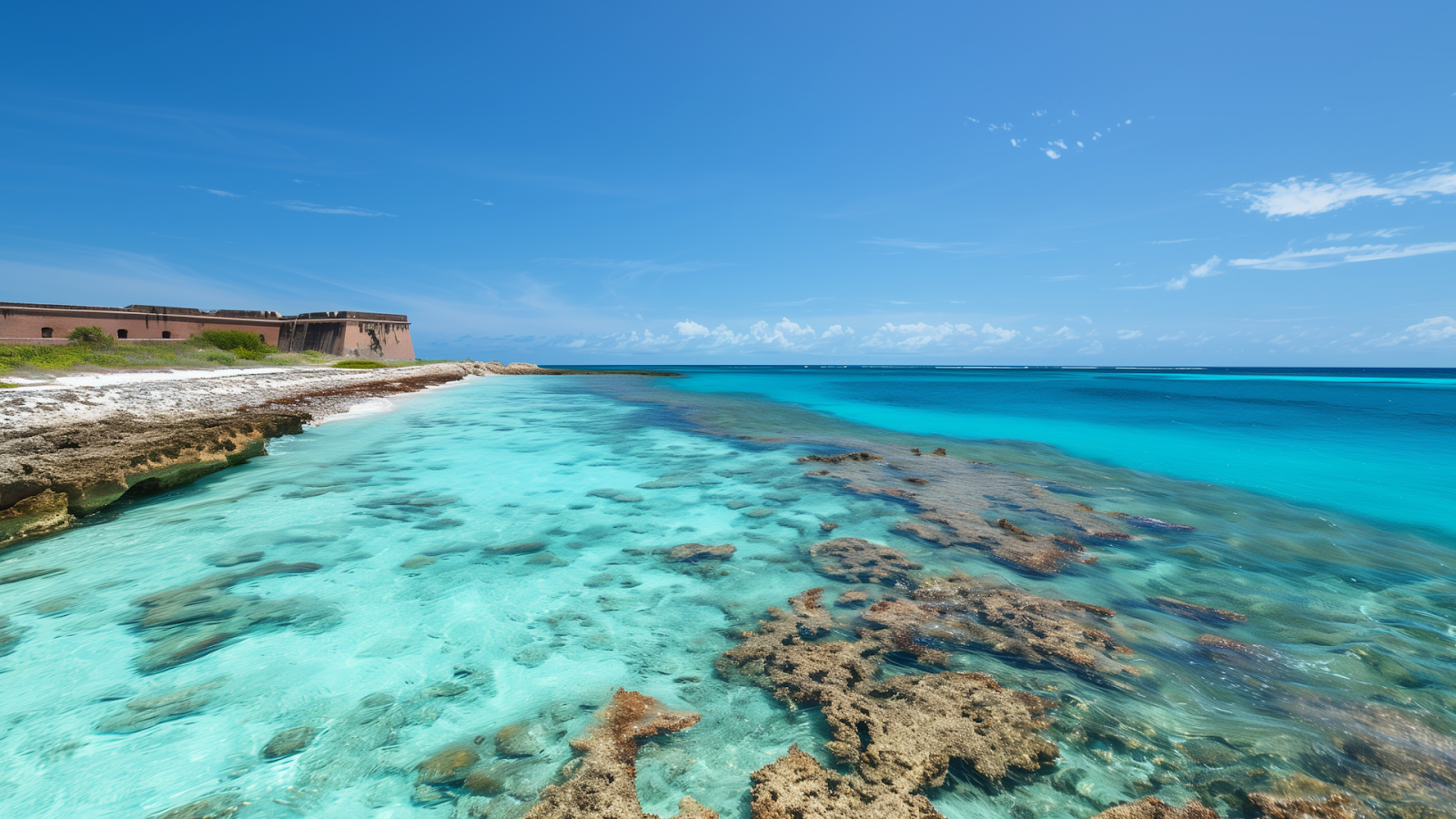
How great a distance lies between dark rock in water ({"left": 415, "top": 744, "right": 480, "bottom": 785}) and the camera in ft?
9.61

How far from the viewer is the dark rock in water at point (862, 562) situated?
5672 millimetres

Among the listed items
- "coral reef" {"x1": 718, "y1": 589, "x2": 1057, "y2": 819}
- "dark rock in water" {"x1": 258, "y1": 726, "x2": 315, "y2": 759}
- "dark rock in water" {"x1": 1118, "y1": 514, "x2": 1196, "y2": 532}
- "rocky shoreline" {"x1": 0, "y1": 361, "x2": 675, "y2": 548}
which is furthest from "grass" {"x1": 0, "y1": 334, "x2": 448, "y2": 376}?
"dark rock in water" {"x1": 1118, "y1": 514, "x2": 1196, "y2": 532}

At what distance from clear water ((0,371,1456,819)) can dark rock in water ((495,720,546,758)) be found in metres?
0.07

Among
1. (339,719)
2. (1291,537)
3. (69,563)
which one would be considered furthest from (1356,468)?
(69,563)

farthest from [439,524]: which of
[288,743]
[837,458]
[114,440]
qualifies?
[837,458]

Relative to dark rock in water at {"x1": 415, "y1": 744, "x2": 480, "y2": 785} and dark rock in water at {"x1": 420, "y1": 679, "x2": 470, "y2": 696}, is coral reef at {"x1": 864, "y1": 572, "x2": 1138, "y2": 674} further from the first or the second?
dark rock in water at {"x1": 420, "y1": 679, "x2": 470, "y2": 696}

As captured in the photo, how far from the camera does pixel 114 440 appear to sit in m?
8.77

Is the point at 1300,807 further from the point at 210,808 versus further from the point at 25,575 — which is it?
the point at 25,575

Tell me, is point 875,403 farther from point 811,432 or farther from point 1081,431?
point 811,432

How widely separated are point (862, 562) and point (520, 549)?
435cm

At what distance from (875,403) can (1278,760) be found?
34.1m

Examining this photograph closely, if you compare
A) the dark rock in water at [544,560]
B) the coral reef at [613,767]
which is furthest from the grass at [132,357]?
the coral reef at [613,767]

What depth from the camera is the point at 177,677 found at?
385cm

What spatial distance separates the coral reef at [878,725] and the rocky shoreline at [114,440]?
368 inches
